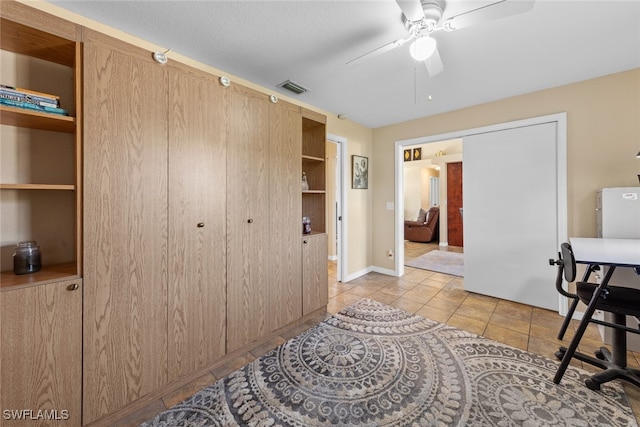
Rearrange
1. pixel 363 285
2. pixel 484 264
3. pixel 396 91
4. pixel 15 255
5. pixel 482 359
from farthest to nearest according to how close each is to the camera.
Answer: pixel 363 285, pixel 484 264, pixel 396 91, pixel 482 359, pixel 15 255

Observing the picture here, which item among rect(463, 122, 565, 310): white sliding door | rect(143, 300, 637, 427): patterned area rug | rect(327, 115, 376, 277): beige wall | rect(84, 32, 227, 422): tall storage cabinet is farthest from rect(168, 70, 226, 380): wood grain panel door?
rect(463, 122, 565, 310): white sliding door

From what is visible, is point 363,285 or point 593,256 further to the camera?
point 363,285

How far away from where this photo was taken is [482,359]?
1.87 m

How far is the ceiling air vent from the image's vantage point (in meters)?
2.51

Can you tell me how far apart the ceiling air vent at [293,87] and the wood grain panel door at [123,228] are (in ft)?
4.14

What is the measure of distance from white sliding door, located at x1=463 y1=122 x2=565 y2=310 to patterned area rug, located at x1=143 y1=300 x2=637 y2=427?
1.23 metres

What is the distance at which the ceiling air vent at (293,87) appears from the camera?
251 centimetres

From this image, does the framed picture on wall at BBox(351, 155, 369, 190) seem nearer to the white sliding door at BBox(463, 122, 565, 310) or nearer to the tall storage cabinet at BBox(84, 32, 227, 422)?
the white sliding door at BBox(463, 122, 565, 310)

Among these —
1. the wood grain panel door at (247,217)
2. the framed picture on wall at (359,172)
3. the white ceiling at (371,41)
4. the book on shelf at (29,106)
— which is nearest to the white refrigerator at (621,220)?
the white ceiling at (371,41)

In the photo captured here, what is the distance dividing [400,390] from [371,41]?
97.9 inches

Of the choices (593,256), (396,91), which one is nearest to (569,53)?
(396,91)

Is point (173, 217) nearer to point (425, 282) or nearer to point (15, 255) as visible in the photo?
point (15, 255)

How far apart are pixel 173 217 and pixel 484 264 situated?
3.55 meters

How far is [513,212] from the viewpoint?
2912mm
